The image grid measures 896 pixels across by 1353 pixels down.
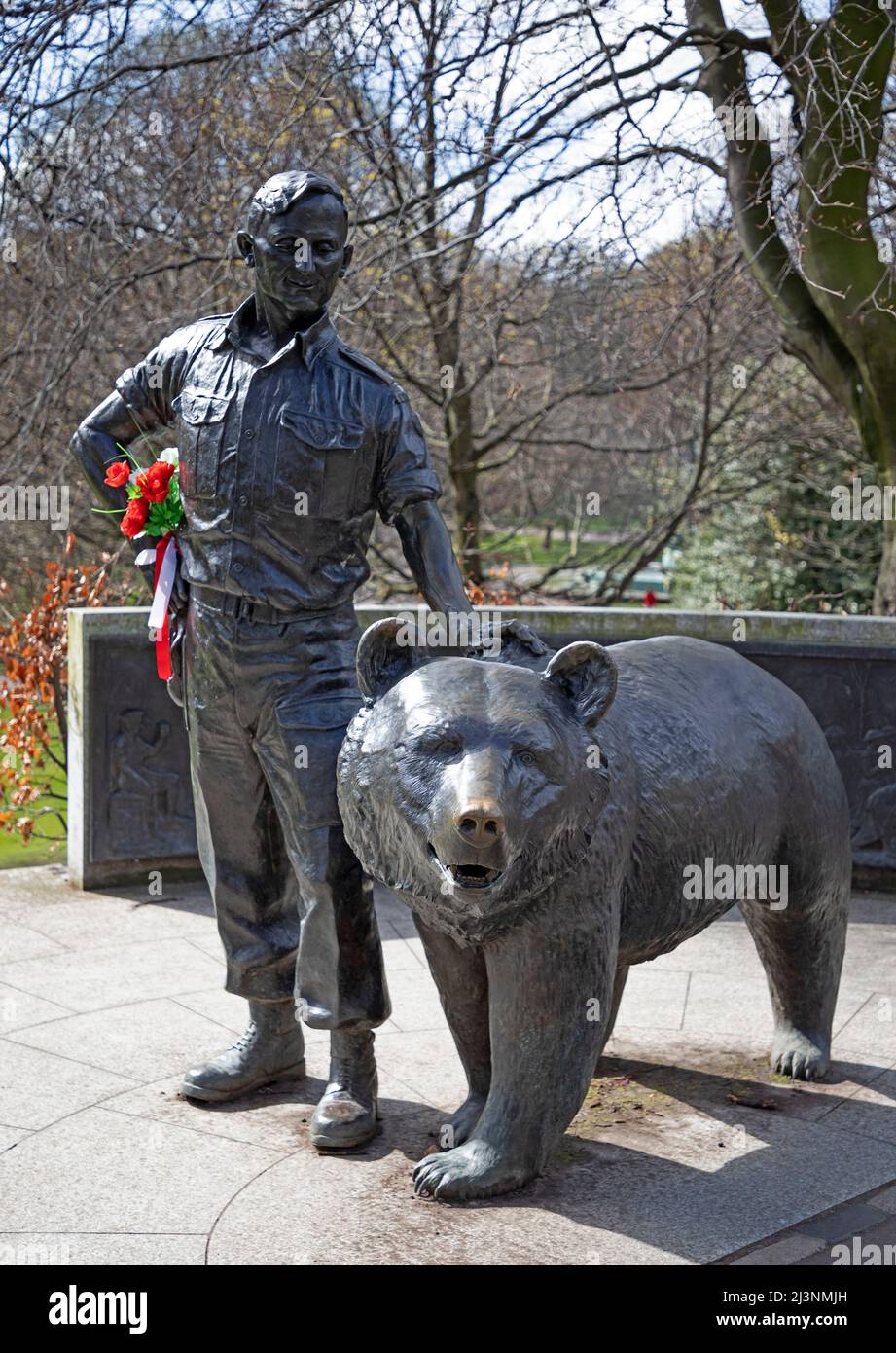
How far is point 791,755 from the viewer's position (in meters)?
4.48

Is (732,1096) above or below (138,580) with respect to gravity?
below

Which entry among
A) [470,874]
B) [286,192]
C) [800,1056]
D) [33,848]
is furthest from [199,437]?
[33,848]

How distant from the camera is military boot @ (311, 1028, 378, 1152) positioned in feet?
13.6

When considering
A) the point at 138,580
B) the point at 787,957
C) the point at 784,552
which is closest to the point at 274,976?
the point at 787,957

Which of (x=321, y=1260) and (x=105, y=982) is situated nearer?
(x=321, y=1260)

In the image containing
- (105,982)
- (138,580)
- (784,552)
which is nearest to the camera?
(105,982)

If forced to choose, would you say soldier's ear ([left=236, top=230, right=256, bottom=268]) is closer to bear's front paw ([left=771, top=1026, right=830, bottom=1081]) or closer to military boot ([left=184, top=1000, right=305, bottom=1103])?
military boot ([left=184, top=1000, right=305, bottom=1103])

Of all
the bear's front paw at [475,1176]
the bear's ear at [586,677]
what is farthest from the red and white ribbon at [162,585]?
the bear's front paw at [475,1176]

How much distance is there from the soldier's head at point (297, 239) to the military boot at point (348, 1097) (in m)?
2.07

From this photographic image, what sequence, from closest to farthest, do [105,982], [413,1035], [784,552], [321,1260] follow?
[321,1260] → [413,1035] → [105,982] → [784,552]

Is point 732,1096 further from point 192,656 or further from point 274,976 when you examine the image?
point 192,656

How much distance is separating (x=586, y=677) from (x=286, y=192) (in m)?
1.57

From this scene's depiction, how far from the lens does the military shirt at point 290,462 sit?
13.6ft
